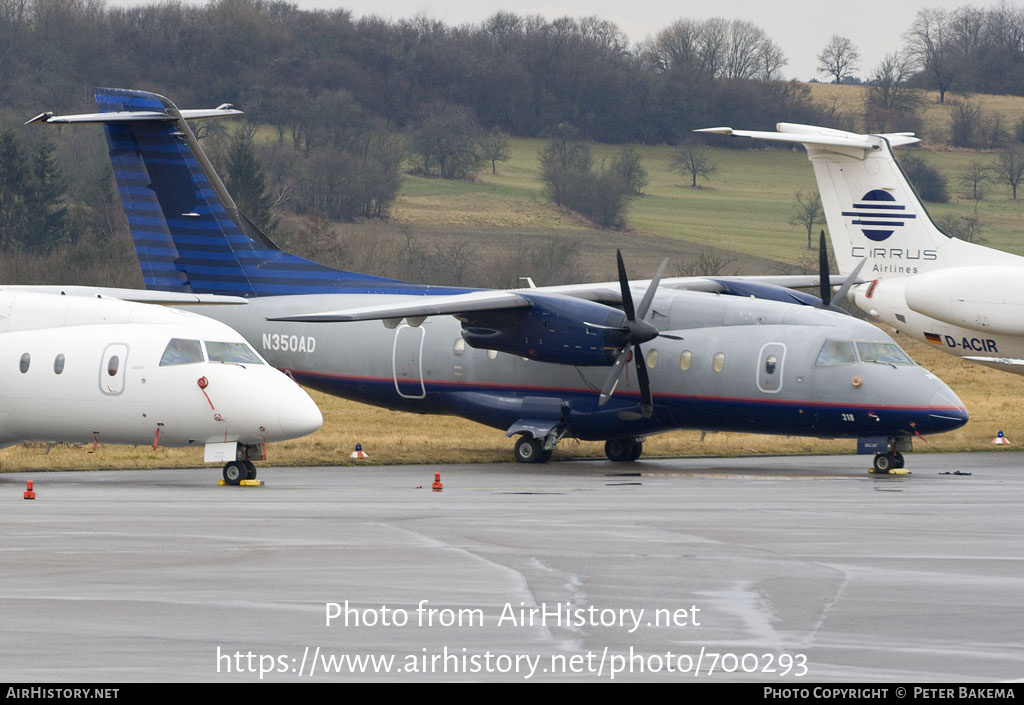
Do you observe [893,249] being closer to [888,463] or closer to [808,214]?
[888,463]

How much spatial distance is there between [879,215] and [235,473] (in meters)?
16.7

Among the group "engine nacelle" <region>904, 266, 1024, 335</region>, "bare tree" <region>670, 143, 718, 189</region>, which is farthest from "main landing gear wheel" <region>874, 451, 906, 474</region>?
"bare tree" <region>670, 143, 718, 189</region>

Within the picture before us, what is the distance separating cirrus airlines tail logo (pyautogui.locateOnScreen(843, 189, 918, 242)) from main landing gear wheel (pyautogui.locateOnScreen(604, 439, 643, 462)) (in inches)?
312

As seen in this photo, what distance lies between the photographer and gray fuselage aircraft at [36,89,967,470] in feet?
82.5

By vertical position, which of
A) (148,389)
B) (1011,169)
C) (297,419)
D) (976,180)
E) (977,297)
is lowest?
(297,419)

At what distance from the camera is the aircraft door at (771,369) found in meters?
25.5

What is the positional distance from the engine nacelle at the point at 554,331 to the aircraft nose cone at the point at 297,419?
5.80m

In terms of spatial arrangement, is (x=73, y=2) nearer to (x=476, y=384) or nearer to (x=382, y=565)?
(x=476, y=384)

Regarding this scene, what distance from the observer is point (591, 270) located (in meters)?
73.8

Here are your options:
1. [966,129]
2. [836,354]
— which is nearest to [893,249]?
[836,354]

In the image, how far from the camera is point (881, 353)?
25156 millimetres

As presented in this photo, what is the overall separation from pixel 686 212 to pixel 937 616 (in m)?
84.9

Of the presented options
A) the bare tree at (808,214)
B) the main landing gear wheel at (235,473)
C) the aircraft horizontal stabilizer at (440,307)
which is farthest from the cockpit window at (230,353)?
the bare tree at (808,214)

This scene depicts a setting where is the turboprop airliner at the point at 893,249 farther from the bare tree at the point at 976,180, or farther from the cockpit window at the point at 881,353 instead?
the bare tree at the point at 976,180
